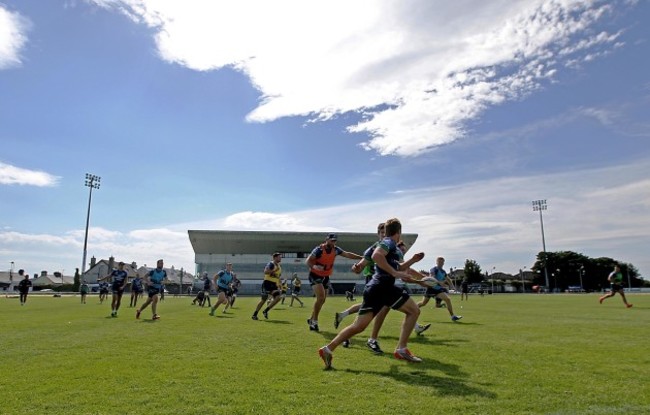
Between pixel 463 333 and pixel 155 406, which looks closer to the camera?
pixel 155 406

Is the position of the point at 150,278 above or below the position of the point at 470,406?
above

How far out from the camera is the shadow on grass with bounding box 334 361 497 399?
15.5 feet

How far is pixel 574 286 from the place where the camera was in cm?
11562

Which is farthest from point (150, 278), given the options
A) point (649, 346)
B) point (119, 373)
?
point (649, 346)

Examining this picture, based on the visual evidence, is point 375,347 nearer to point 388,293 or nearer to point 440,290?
point 388,293

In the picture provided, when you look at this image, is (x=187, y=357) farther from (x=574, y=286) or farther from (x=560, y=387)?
(x=574, y=286)

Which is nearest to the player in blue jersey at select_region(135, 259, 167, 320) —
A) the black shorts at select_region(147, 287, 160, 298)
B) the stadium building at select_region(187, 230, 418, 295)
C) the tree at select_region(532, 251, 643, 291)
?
the black shorts at select_region(147, 287, 160, 298)

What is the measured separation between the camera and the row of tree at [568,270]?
116000 mm

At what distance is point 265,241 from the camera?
328ft

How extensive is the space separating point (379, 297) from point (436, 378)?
1426 mm

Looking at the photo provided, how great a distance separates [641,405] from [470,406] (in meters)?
1.58

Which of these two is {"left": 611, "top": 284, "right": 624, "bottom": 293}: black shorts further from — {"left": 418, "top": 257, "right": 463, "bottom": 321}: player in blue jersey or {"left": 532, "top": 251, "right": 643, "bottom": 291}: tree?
{"left": 532, "top": 251, "right": 643, "bottom": 291}: tree

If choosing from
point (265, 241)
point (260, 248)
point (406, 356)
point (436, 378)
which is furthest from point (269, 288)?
point (260, 248)

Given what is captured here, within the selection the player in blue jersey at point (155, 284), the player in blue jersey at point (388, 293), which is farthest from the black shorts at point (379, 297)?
the player in blue jersey at point (155, 284)
